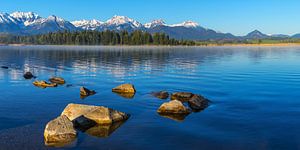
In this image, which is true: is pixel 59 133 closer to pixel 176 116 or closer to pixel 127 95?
pixel 176 116

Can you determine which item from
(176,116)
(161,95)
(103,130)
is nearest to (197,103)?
(176,116)

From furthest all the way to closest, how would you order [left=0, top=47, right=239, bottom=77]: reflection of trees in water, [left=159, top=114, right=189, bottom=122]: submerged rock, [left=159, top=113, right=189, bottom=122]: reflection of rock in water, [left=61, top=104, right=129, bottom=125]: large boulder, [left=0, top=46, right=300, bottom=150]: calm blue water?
1. [left=0, top=47, right=239, bottom=77]: reflection of trees in water
2. [left=159, top=113, right=189, bottom=122]: reflection of rock in water
3. [left=159, top=114, right=189, bottom=122]: submerged rock
4. [left=61, top=104, right=129, bottom=125]: large boulder
5. [left=0, top=46, right=300, bottom=150]: calm blue water

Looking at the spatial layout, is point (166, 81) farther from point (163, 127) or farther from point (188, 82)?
point (163, 127)

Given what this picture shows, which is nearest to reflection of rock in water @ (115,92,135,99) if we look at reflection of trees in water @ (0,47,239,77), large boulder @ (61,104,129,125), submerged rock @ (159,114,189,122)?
submerged rock @ (159,114,189,122)

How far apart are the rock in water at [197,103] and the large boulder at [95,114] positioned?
26.8 feet

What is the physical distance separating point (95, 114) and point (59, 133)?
16.3 feet

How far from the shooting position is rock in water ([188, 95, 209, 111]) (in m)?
33.2

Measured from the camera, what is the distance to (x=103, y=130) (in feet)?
83.3

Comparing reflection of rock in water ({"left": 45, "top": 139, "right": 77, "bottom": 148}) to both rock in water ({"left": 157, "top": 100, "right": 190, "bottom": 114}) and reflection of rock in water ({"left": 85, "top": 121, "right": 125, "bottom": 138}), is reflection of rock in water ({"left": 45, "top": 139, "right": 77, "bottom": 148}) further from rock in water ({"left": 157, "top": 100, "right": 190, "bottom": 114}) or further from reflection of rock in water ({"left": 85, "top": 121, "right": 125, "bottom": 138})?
rock in water ({"left": 157, "top": 100, "right": 190, "bottom": 114})

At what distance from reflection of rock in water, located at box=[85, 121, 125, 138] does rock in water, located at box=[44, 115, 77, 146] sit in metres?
1.69

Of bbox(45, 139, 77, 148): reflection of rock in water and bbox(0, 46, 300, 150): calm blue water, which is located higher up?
bbox(0, 46, 300, 150): calm blue water

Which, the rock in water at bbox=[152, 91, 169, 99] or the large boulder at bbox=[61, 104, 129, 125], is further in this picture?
the rock in water at bbox=[152, 91, 169, 99]

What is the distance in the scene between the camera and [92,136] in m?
23.9

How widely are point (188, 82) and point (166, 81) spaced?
3554 mm
